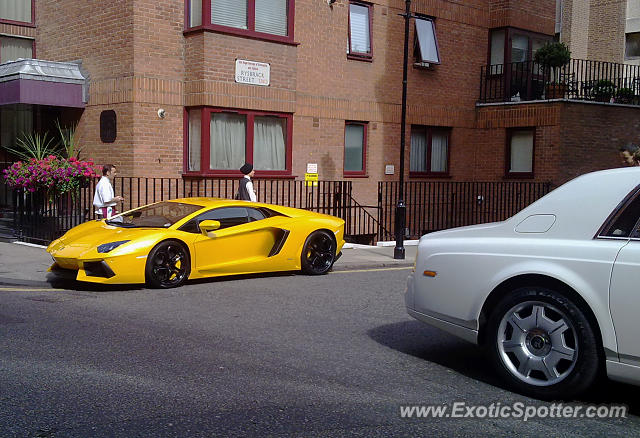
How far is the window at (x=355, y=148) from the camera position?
18594 mm

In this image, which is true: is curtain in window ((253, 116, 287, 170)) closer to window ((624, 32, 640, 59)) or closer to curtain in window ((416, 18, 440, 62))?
curtain in window ((416, 18, 440, 62))

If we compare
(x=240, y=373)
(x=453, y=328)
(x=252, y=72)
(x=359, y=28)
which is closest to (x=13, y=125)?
(x=252, y=72)

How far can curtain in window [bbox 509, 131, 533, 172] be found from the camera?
2050 cm

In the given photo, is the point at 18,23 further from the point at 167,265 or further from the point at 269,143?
the point at 167,265

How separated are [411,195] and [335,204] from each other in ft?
9.97

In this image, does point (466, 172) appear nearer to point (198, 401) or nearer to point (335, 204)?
point (335, 204)

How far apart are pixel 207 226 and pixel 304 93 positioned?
7775 millimetres

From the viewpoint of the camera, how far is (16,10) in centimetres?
1744

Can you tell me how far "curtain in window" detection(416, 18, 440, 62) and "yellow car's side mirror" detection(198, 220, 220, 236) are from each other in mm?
10928

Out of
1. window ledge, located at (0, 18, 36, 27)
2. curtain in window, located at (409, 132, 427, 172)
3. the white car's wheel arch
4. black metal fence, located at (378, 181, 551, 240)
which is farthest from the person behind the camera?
curtain in window, located at (409, 132, 427, 172)

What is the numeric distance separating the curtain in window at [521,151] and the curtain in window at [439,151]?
188 cm

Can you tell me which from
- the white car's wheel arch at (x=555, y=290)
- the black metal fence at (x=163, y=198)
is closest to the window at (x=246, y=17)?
the black metal fence at (x=163, y=198)

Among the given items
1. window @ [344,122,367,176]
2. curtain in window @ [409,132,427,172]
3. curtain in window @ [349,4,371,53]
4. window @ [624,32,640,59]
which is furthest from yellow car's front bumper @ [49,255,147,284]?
window @ [624,32,640,59]

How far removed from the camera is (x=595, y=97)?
20391 millimetres
